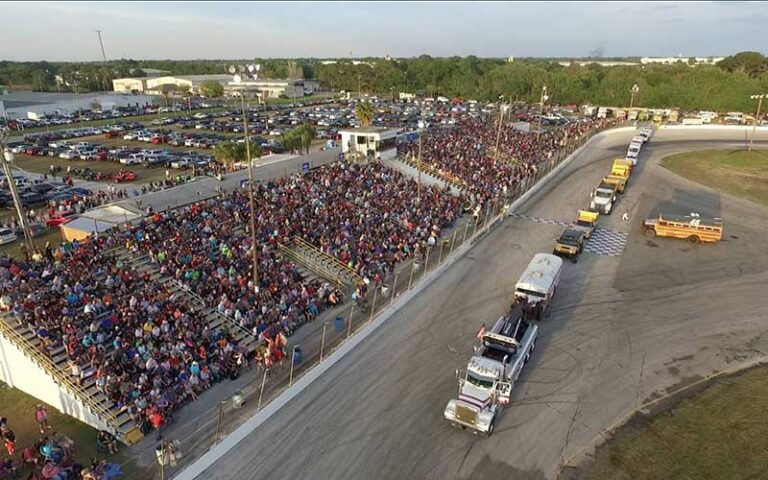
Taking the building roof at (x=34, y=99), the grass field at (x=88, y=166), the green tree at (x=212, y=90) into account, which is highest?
the green tree at (x=212, y=90)

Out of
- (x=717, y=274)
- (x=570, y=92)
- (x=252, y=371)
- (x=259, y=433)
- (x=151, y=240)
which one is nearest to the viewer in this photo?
(x=259, y=433)

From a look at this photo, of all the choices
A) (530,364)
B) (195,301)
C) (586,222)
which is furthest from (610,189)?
(195,301)

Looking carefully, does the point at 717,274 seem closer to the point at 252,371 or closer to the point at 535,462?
the point at 535,462

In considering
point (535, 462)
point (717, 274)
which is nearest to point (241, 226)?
point (535, 462)

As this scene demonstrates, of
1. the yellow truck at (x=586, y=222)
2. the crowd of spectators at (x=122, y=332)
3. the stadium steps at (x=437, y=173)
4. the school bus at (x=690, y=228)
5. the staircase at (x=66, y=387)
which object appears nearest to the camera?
the staircase at (x=66, y=387)

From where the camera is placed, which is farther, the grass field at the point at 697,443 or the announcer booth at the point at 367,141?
the announcer booth at the point at 367,141

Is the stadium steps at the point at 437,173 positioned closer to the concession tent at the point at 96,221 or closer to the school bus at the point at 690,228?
the school bus at the point at 690,228

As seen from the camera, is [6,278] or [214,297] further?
[214,297]

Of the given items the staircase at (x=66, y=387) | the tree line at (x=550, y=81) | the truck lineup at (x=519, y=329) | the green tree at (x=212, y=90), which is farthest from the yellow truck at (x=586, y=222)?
the green tree at (x=212, y=90)
